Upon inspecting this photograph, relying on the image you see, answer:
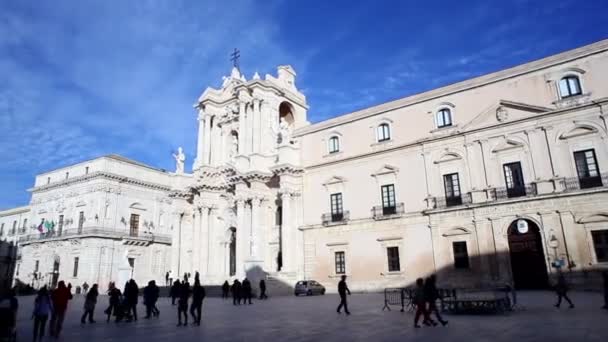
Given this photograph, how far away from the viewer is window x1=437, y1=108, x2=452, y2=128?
77.4 feet

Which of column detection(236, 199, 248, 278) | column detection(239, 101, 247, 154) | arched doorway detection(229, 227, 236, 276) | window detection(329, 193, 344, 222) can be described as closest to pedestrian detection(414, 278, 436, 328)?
window detection(329, 193, 344, 222)

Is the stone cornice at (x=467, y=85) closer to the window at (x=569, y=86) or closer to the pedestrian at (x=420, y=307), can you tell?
the window at (x=569, y=86)

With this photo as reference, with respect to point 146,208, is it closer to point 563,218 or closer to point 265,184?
point 265,184

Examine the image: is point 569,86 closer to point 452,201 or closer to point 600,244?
point 600,244

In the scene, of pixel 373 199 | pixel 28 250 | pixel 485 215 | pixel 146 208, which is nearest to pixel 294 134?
pixel 373 199

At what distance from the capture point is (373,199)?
82.9 ft

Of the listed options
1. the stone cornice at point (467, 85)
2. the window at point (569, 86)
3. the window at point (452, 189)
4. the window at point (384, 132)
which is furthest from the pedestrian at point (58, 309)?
the window at point (569, 86)

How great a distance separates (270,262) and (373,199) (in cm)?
864

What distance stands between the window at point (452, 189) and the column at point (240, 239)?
44.1 ft

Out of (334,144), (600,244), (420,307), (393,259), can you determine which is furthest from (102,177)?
(600,244)

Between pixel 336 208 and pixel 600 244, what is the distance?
13969 mm

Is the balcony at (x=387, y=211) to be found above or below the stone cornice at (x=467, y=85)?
below

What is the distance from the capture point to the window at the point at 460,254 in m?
21.7

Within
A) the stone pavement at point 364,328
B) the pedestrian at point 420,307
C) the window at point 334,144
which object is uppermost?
the window at point 334,144
